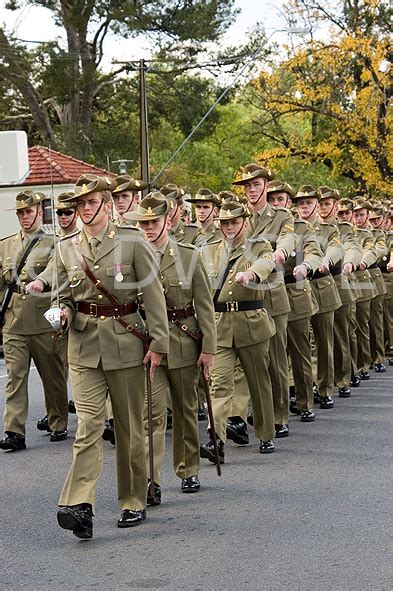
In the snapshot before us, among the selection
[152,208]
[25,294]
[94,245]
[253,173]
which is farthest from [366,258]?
[94,245]

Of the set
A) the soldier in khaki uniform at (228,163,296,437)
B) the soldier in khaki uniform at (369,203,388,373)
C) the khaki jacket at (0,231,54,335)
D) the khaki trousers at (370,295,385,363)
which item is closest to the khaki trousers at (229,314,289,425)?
the soldier in khaki uniform at (228,163,296,437)

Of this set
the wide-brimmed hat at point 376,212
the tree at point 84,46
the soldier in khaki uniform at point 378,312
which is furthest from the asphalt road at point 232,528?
the tree at point 84,46

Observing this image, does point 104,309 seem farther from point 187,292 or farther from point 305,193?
point 305,193

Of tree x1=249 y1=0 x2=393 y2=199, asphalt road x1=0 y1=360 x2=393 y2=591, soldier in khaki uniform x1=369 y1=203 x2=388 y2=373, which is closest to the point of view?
asphalt road x1=0 y1=360 x2=393 y2=591

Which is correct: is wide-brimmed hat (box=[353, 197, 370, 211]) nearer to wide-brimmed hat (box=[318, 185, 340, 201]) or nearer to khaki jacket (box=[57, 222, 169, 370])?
wide-brimmed hat (box=[318, 185, 340, 201])

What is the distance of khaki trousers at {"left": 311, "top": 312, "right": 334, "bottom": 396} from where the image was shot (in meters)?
12.9

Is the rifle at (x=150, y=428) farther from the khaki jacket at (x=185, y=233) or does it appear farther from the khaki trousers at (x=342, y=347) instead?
the khaki trousers at (x=342, y=347)

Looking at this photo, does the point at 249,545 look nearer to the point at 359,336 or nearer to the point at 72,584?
the point at 72,584

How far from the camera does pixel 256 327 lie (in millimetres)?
9852

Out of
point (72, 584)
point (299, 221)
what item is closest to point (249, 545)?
point (72, 584)

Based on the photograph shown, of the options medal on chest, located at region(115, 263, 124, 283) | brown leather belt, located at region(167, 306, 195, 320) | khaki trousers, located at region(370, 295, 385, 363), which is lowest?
khaki trousers, located at region(370, 295, 385, 363)

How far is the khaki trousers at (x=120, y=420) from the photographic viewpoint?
7156 mm

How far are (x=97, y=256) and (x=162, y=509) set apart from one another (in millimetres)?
1620

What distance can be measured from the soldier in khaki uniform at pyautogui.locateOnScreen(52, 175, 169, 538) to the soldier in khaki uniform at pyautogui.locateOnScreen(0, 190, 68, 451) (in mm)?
3280
